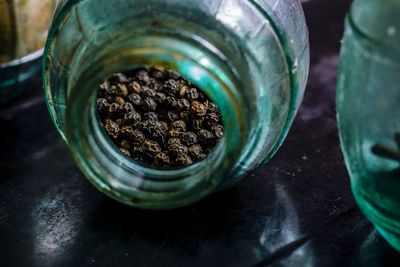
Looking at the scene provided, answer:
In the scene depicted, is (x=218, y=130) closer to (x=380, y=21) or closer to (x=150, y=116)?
(x=150, y=116)

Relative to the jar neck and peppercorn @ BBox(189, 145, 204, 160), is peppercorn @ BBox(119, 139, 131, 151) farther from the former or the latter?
the jar neck

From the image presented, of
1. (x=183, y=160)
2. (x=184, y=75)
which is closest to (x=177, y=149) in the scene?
(x=183, y=160)

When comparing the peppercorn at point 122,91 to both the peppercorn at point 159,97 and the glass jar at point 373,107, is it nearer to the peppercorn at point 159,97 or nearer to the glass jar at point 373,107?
the peppercorn at point 159,97

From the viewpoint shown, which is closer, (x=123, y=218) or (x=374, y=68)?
(x=374, y=68)

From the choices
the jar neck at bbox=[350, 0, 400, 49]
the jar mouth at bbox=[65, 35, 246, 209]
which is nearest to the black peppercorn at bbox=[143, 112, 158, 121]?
the jar mouth at bbox=[65, 35, 246, 209]

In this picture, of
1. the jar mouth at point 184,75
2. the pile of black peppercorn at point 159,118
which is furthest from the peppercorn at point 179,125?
the jar mouth at point 184,75

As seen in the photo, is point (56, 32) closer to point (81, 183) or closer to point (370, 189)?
point (81, 183)

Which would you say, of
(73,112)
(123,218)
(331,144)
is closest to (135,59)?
(73,112)
